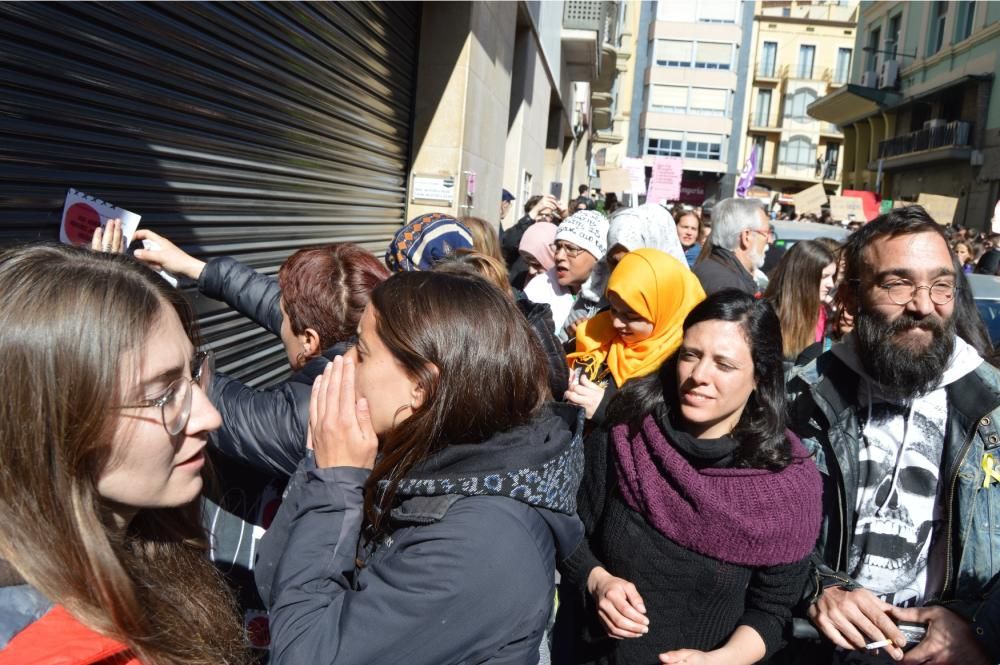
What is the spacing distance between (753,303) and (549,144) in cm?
2312

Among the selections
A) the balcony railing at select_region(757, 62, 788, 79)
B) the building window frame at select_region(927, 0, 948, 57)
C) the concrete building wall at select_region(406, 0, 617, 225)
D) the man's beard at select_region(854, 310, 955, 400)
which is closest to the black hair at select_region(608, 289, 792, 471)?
the man's beard at select_region(854, 310, 955, 400)

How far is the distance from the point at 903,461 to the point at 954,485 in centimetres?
15

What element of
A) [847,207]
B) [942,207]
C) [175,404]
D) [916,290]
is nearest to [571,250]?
[916,290]

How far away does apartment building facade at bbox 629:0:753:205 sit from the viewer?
5703 centimetres

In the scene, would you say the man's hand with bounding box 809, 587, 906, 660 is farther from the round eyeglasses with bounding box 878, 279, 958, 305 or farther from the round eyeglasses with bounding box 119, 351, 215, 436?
the round eyeglasses with bounding box 119, 351, 215, 436

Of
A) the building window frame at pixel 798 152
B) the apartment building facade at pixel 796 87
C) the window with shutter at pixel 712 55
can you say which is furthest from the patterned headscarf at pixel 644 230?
the building window frame at pixel 798 152

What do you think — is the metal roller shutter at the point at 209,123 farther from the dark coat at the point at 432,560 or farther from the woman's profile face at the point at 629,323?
the woman's profile face at the point at 629,323

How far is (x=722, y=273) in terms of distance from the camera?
509 centimetres

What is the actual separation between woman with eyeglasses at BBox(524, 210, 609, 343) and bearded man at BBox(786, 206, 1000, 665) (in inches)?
87.4

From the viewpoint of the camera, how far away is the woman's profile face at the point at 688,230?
8883mm

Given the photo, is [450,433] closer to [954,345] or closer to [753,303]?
[753,303]

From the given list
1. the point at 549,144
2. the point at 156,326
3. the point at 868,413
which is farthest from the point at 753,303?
the point at 549,144

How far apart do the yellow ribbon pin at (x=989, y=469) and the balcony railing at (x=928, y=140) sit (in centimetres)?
3034

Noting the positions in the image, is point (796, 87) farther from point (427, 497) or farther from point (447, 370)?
point (427, 497)
